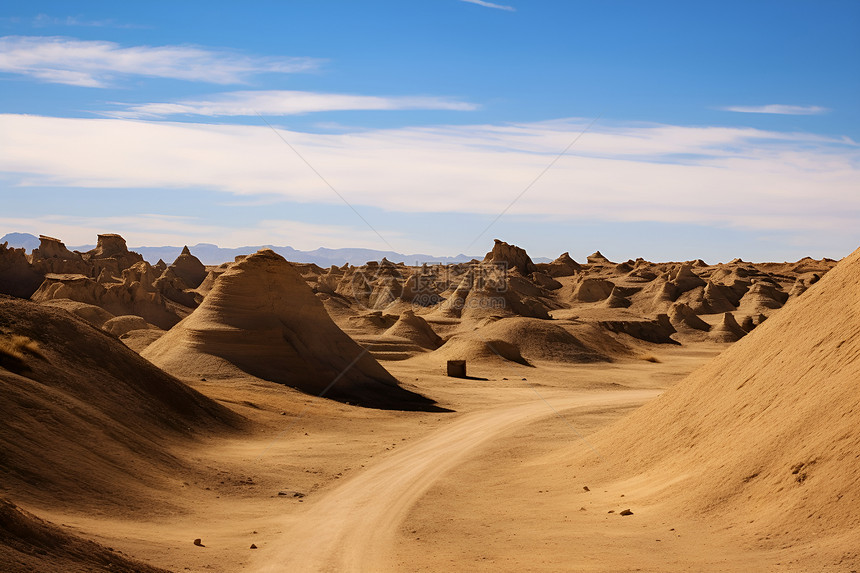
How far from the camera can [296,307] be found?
30.5 meters

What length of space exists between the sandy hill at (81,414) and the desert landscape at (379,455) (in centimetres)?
5

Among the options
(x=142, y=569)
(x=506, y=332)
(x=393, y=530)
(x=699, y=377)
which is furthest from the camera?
(x=506, y=332)

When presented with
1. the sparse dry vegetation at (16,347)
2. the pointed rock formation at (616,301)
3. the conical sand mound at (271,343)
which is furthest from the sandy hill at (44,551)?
the pointed rock formation at (616,301)

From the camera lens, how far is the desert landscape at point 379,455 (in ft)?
32.7

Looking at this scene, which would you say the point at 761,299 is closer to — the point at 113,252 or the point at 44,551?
the point at 113,252

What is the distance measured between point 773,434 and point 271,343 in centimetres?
2064

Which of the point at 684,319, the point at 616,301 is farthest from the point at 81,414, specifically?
the point at 616,301

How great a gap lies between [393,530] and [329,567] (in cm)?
207

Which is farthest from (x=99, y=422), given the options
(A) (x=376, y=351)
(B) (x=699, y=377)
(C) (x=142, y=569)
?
(A) (x=376, y=351)

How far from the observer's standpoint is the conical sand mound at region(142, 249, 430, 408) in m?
28.0

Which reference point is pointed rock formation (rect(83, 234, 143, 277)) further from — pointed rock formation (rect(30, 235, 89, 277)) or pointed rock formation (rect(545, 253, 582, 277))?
pointed rock formation (rect(545, 253, 582, 277))

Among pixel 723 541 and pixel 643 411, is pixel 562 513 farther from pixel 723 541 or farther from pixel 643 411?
pixel 643 411

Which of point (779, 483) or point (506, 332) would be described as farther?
point (506, 332)

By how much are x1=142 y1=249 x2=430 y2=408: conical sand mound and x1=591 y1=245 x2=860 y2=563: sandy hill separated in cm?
1401
